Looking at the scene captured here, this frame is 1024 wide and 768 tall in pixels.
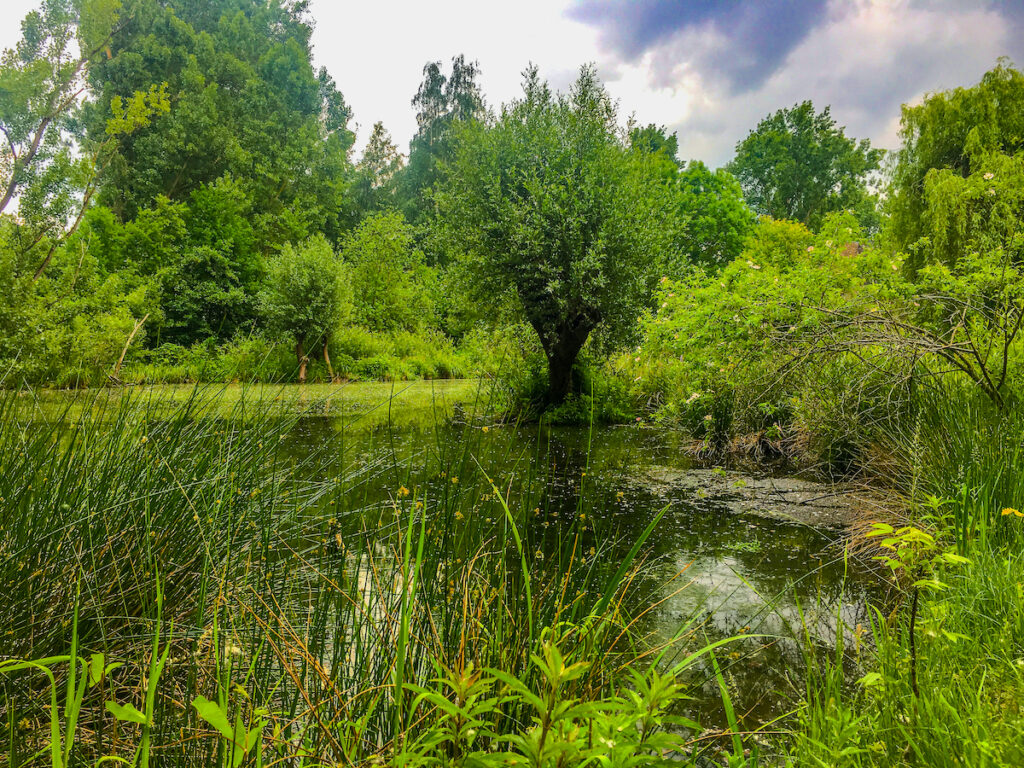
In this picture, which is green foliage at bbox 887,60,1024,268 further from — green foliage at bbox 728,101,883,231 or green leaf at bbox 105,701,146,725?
green foliage at bbox 728,101,883,231

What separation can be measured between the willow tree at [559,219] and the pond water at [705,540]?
9.96ft

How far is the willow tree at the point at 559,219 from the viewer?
8719 millimetres

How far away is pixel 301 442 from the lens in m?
6.04

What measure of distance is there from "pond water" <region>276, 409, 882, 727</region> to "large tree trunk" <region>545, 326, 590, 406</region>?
112 inches

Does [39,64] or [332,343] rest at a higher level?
[39,64]

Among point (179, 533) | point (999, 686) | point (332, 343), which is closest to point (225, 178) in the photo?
point (332, 343)

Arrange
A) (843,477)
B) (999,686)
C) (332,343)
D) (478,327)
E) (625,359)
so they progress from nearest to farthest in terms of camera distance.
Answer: (999,686), (843,477), (478,327), (625,359), (332,343)

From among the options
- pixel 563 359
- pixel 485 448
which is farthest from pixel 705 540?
pixel 563 359

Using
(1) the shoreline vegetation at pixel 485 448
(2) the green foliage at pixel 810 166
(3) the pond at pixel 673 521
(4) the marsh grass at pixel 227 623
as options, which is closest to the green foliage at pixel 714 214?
(1) the shoreline vegetation at pixel 485 448

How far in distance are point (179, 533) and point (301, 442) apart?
4513 mm

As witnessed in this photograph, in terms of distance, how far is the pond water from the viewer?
210 cm

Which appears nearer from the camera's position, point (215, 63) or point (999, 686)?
point (999, 686)

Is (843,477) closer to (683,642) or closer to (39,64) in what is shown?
(683,642)

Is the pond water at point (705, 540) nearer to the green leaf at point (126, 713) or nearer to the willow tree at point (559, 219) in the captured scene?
the green leaf at point (126, 713)
